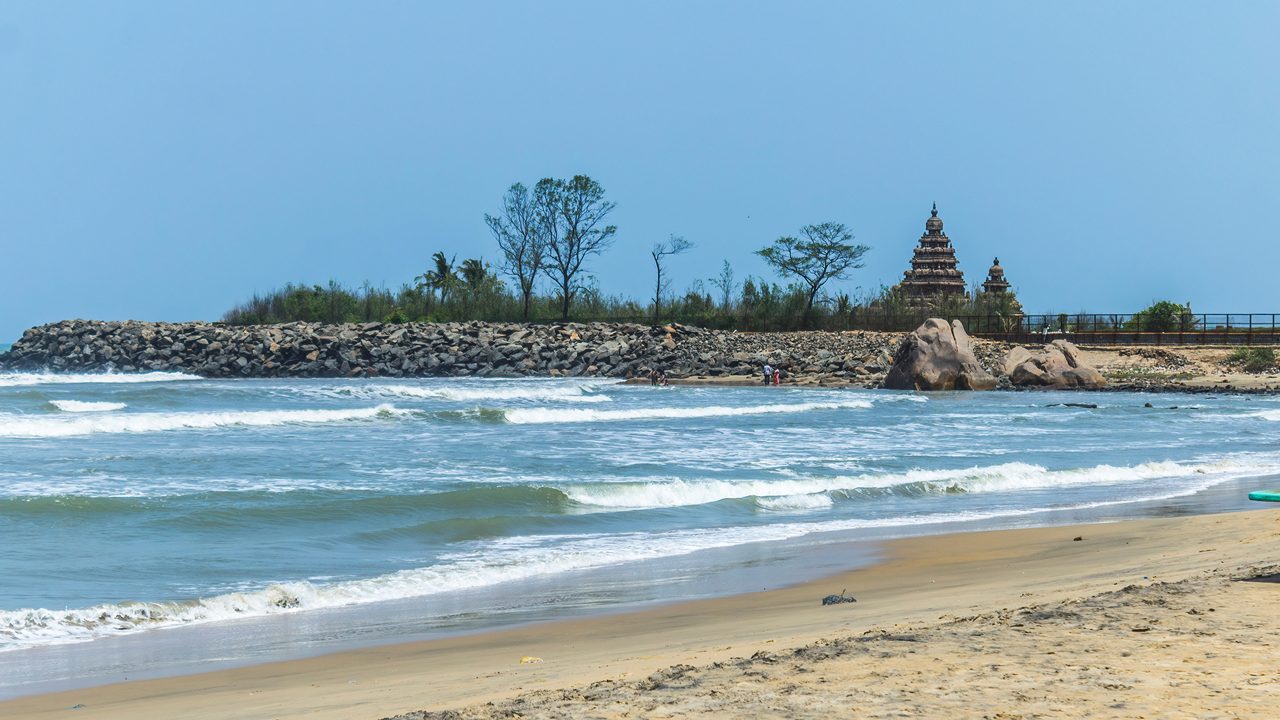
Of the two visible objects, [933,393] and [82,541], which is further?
[933,393]

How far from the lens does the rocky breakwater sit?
172ft

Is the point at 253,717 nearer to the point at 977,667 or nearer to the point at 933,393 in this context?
the point at 977,667

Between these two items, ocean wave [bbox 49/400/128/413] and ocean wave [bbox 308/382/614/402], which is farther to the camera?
ocean wave [bbox 308/382/614/402]

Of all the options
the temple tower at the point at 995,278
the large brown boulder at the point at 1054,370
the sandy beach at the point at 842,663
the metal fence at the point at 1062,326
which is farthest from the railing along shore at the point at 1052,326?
the sandy beach at the point at 842,663

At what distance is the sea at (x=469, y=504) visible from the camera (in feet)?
28.5

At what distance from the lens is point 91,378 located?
5281 centimetres

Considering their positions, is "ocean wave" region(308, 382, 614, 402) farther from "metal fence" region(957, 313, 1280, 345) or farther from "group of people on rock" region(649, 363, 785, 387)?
"metal fence" region(957, 313, 1280, 345)

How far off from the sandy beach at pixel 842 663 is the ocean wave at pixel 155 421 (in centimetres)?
1970

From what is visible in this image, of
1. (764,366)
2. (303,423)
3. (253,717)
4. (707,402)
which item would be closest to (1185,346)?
(764,366)

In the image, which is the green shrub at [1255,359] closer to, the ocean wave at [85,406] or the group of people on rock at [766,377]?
the group of people on rock at [766,377]

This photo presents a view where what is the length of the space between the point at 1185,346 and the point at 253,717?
57.8 metres

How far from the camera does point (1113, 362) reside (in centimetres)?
5166

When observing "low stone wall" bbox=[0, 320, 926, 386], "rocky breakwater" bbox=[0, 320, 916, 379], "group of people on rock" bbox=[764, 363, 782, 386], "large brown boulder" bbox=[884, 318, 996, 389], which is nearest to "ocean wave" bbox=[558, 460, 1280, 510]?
"large brown boulder" bbox=[884, 318, 996, 389]

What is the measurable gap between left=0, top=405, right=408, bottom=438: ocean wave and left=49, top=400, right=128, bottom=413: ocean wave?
254 centimetres
